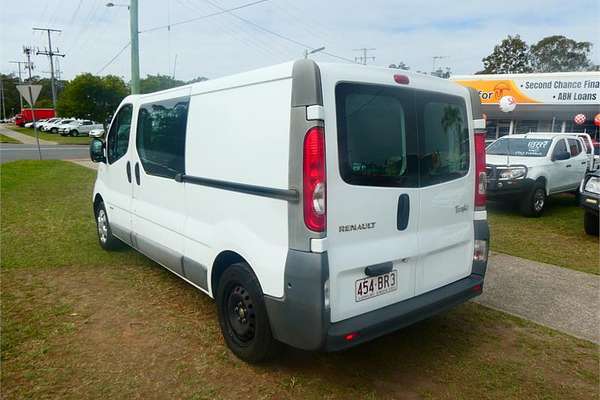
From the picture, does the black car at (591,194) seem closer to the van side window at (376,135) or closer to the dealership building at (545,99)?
the van side window at (376,135)

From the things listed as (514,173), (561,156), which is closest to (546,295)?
(514,173)

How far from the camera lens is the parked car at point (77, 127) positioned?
143 ft

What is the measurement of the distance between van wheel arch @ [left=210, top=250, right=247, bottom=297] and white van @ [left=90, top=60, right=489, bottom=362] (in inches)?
0.5

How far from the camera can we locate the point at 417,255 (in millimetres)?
3271

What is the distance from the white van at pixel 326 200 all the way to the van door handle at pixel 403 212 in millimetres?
12

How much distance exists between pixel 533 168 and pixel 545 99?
60.9 ft

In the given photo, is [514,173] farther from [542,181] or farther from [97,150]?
[97,150]

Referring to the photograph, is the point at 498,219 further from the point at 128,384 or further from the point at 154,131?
the point at 128,384

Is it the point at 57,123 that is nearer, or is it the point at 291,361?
the point at 291,361

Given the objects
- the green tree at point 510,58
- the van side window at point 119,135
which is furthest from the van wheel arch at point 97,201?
the green tree at point 510,58

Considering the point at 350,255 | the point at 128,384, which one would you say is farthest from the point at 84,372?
the point at 350,255

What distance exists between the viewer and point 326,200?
9.05 feet

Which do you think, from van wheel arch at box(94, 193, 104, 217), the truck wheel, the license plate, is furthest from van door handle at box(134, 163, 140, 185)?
the truck wheel

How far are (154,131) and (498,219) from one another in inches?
289
